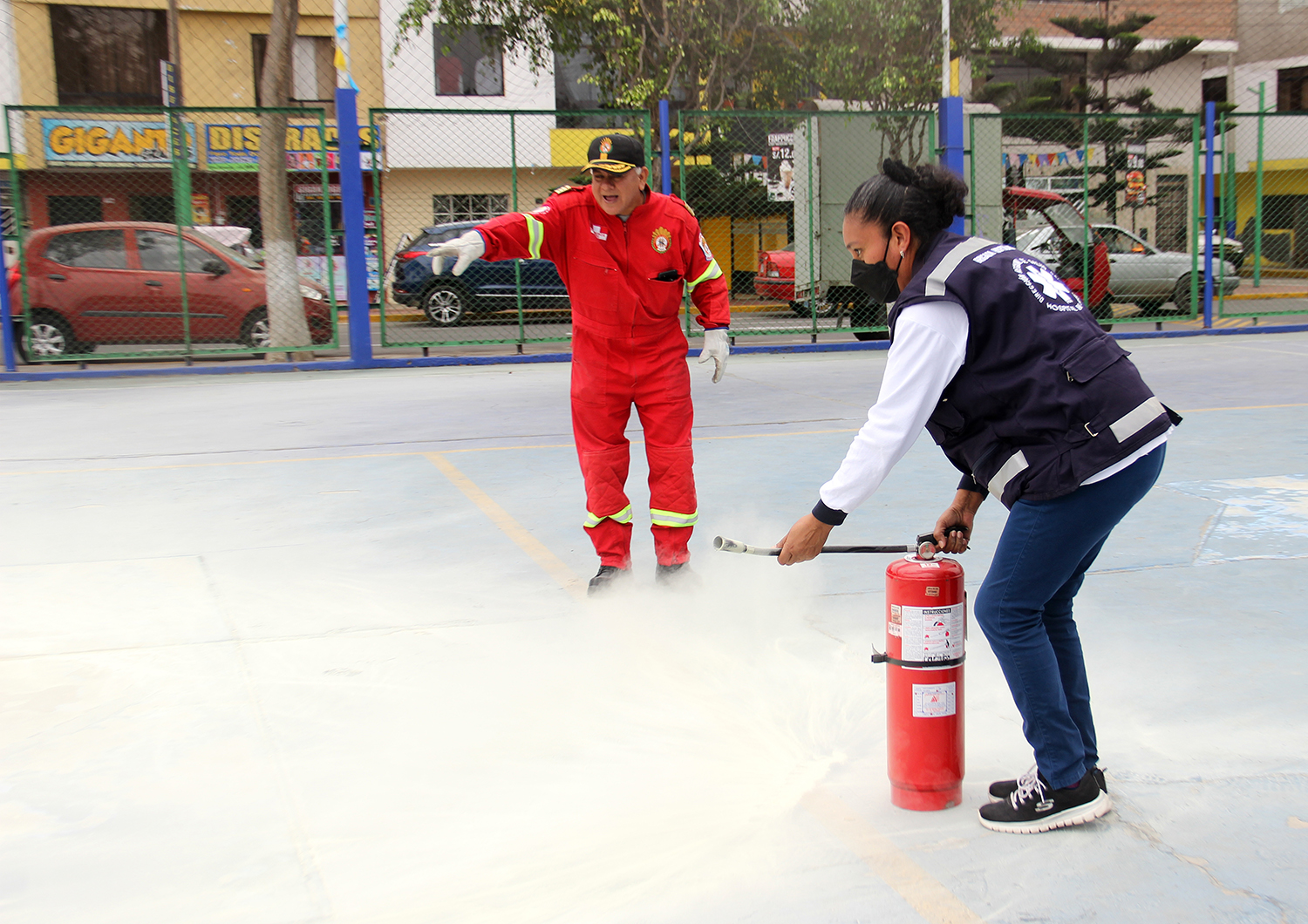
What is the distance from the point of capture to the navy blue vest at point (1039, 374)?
263 cm

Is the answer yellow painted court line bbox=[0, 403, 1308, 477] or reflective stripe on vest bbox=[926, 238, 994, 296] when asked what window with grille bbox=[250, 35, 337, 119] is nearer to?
yellow painted court line bbox=[0, 403, 1308, 477]

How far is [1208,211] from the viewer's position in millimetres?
15164

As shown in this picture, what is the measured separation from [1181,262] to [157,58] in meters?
20.8

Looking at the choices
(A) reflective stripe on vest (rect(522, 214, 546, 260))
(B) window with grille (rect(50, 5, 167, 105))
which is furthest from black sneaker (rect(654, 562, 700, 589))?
(B) window with grille (rect(50, 5, 167, 105))

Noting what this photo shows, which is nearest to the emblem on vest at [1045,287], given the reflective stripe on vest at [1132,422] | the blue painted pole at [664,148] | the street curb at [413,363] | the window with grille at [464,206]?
the reflective stripe on vest at [1132,422]

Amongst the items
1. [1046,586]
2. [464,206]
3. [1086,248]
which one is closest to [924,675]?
[1046,586]

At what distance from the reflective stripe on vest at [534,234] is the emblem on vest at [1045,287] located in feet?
8.11

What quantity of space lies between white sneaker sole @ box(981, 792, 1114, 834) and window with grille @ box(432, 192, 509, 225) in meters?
19.3

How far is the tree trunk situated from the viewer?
13.7 metres

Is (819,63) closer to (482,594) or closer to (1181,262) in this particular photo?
(1181,262)

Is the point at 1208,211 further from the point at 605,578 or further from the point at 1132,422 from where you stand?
the point at 1132,422

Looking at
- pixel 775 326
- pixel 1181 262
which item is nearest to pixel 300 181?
pixel 775 326

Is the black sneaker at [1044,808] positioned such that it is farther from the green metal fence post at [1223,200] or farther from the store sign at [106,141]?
the store sign at [106,141]

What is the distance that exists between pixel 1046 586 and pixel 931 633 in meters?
0.29
